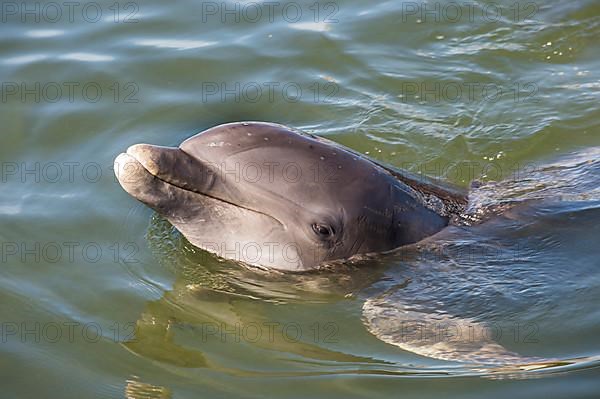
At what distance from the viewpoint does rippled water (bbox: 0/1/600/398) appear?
700cm

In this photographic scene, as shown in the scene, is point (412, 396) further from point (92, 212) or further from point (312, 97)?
point (312, 97)

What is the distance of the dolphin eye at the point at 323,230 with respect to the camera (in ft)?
24.8

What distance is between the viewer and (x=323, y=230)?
7.61 metres

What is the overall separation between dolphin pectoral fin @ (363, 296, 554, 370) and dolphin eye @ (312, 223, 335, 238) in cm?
64

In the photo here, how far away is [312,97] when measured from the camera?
11.3m

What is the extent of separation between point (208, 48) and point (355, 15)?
7.09 feet
